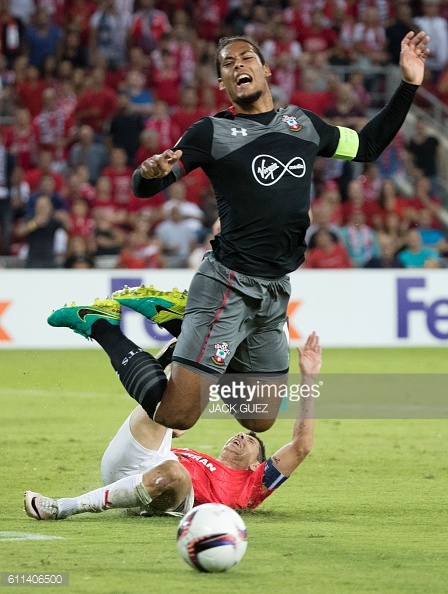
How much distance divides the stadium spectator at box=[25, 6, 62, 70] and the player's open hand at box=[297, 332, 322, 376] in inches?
524

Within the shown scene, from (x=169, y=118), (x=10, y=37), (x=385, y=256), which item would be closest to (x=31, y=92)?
(x=10, y=37)

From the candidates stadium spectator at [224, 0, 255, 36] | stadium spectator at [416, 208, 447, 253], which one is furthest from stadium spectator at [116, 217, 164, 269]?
stadium spectator at [224, 0, 255, 36]

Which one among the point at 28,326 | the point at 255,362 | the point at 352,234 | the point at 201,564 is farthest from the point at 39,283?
the point at 201,564

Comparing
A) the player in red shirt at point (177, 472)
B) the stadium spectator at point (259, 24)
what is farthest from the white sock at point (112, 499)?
the stadium spectator at point (259, 24)

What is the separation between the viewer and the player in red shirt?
6.23m

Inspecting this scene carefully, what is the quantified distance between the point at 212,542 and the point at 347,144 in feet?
8.65

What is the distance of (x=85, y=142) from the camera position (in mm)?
17453

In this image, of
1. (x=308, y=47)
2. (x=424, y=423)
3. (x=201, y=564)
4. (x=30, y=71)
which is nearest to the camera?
(x=201, y=564)

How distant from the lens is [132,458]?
6441 millimetres

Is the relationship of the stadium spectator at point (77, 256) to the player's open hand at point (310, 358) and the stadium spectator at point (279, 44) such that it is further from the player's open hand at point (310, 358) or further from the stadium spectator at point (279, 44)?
the player's open hand at point (310, 358)

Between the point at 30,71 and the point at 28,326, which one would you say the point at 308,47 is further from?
the point at 28,326

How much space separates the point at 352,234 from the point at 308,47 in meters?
4.43

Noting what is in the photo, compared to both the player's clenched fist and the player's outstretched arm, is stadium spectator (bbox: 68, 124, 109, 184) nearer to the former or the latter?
the player's outstretched arm

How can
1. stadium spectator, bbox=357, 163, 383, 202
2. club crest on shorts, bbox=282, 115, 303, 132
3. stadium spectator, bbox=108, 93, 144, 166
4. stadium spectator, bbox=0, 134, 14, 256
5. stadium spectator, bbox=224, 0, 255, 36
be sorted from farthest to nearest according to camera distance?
stadium spectator, bbox=224, 0, 255, 36, stadium spectator, bbox=357, 163, 383, 202, stadium spectator, bbox=108, 93, 144, 166, stadium spectator, bbox=0, 134, 14, 256, club crest on shorts, bbox=282, 115, 303, 132
